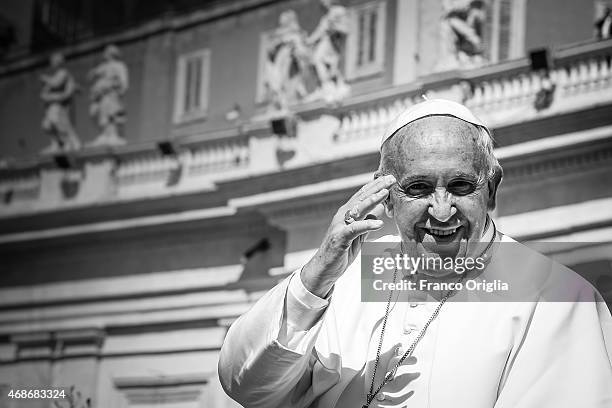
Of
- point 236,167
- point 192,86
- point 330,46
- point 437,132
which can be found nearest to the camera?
point 437,132

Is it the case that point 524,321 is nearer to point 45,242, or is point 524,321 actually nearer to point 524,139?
point 524,139

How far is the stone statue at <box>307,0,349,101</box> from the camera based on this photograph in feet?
44.6

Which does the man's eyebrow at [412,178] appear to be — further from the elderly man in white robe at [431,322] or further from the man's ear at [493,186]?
the man's ear at [493,186]

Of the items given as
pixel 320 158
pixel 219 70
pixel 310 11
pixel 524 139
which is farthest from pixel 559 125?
pixel 219 70

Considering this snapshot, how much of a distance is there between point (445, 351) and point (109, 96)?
13.1 m

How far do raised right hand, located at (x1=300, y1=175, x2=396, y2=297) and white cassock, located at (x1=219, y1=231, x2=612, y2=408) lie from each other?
0.13ft

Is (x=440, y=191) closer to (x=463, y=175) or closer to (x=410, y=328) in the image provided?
(x=463, y=175)

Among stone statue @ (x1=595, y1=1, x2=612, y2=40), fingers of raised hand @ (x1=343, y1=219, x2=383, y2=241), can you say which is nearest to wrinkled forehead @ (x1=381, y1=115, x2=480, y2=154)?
fingers of raised hand @ (x1=343, y1=219, x2=383, y2=241)

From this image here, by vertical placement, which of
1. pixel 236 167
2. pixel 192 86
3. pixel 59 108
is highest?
pixel 192 86

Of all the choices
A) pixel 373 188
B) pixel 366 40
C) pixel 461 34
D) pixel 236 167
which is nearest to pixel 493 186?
pixel 373 188

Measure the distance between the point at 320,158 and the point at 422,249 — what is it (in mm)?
9636

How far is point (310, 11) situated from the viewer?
15273mm

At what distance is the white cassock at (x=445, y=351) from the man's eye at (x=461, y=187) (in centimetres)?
26

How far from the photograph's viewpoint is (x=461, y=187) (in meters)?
3.26
